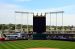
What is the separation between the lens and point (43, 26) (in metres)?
84.2

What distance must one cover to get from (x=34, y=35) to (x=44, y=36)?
12.6ft

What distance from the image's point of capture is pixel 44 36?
8581 cm

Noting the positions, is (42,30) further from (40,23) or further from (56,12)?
(56,12)

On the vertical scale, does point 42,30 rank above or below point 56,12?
below

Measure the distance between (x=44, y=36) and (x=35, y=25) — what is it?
18.0ft

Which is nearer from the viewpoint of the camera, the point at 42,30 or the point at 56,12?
the point at 42,30

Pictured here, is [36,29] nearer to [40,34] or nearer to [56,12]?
[40,34]

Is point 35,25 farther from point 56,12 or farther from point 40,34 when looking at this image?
A: point 56,12

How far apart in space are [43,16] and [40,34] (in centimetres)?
689

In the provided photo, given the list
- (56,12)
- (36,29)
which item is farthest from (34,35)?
(56,12)

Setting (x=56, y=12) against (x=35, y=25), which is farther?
(x=56, y=12)

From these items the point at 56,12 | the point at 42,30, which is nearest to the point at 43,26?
the point at 42,30

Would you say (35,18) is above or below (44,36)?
above

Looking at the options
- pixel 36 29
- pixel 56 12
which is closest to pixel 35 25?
pixel 36 29
